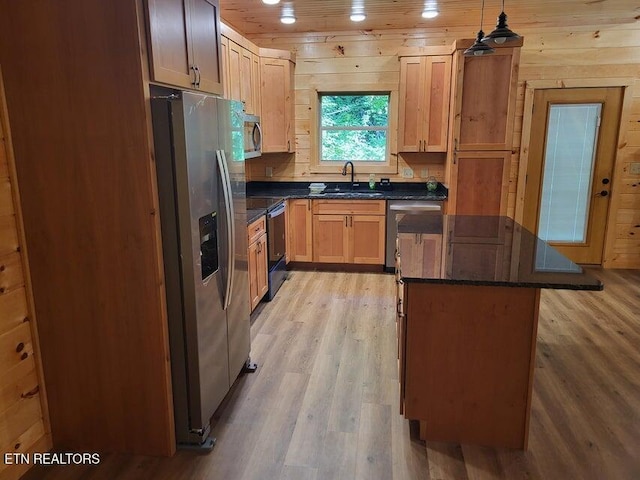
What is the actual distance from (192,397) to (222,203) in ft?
3.10

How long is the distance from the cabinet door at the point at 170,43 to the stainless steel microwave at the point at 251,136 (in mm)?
1674

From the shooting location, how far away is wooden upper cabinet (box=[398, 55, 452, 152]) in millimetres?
4609

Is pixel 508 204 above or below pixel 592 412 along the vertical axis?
above

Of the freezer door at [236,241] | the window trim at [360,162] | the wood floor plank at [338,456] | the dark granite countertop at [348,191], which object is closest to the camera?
the wood floor plank at [338,456]

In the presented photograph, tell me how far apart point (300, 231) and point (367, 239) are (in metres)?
0.75

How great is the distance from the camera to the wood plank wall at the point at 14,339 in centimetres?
181

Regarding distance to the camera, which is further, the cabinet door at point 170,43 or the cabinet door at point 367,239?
the cabinet door at point 367,239

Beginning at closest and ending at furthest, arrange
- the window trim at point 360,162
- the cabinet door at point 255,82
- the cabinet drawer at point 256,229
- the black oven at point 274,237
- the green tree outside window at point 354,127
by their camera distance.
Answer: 1. the cabinet drawer at point 256,229
2. the black oven at point 274,237
3. the cabinet door at point 255,82
4. the window trim at point 360,162
5. the green tree outside window at point 354,127

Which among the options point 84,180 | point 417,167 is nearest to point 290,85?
point 417,167

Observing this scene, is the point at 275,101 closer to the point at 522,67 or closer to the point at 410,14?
the point at 410,14

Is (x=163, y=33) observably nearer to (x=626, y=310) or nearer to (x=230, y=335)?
(x=230, y=335)

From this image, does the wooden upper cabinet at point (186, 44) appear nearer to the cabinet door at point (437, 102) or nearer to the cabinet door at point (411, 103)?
the cabinet door at point (411, 103)

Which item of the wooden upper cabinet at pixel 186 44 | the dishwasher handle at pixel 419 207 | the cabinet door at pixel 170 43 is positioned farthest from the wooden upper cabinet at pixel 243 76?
the dishwasher handle at pixel 419 207

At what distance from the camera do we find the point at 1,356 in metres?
1.81
